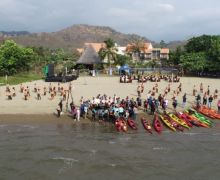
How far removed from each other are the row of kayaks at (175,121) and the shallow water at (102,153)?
634mm

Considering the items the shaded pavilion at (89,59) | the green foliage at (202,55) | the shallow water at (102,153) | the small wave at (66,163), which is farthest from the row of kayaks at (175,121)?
the shaded pavilion at (89,59)

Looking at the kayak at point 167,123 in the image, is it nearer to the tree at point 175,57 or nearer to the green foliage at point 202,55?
the green foliage at point 202,55

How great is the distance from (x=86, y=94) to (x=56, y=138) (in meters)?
17.6

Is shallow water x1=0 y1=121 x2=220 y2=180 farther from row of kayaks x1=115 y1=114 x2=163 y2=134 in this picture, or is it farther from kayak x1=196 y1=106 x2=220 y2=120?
kayak x1=196 y1=106 x2=220 y2=120

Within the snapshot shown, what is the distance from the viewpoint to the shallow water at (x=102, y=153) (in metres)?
21.6

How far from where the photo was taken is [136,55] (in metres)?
135

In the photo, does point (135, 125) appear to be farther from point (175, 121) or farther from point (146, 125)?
point (175, 121)

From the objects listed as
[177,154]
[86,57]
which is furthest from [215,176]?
[86,57]

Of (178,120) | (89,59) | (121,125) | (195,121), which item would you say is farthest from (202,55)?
(121,125)

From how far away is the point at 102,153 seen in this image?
25.1m

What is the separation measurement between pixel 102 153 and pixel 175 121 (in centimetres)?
921

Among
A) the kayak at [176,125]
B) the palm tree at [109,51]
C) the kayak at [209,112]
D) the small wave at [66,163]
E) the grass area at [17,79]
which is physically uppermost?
the palm tree at [109,51]

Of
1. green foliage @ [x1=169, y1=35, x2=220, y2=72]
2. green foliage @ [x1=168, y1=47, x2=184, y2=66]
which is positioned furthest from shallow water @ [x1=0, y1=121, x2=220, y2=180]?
green foliage @ [x1=168, y1=47, x2=184, y2=66]

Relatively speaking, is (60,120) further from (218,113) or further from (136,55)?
(136,55)
